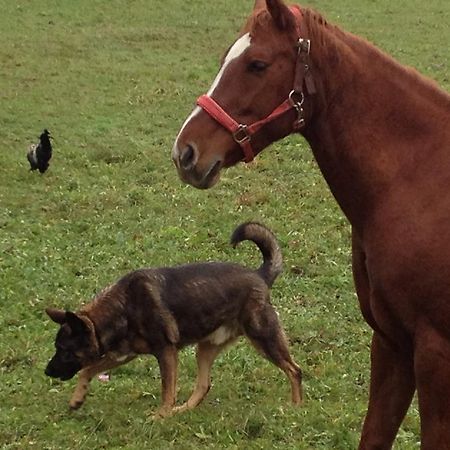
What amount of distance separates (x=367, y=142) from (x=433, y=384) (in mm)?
1044

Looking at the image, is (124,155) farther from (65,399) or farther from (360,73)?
(360,73)

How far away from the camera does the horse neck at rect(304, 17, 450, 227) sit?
12.9ft

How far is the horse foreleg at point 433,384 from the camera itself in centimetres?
383

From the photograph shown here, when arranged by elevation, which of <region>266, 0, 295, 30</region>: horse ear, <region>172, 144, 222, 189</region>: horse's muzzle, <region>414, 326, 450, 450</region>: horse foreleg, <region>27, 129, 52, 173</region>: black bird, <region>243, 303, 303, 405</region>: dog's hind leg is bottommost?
<region>27, 129, 52, 173</region>: black bird

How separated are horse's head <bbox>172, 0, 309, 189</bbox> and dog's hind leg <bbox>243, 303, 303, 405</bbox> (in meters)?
2.79

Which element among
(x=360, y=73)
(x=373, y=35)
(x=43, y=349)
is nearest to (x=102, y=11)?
(x=373, y=35)

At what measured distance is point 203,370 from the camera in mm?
6438

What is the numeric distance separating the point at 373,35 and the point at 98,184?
13145mm

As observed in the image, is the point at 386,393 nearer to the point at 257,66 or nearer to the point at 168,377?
the point at 257,66

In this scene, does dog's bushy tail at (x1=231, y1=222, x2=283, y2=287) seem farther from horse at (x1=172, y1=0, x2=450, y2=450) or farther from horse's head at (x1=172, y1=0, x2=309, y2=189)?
horse's head at (x1=172, y1=0, x2=309, y2=189)

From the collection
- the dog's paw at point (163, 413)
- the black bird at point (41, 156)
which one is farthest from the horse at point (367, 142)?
the black bird at point (41, 156)

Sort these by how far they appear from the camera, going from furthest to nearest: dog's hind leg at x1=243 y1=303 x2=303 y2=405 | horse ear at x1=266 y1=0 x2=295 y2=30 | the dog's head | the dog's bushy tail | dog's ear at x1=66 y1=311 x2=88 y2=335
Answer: the dog's bushy tail → dog's hind leg at x1=243 y1=303 x2=303 y2=405 → the dog's head → dog's ear at x1=66 y1=311 x2=88 y2=335 → horse ear at x1=266 y1=0 x2=295 y2=30

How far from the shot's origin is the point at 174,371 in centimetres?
631

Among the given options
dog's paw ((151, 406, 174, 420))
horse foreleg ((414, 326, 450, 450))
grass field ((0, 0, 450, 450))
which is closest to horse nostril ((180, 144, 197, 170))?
horse foreleg ((414, 326, 450, 450))
